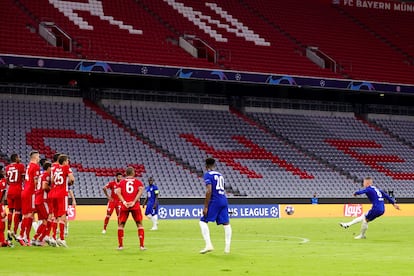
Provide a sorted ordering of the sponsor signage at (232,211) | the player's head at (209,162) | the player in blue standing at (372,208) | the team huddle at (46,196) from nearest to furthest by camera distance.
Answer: the player's head at (209,162), the team huddle at (46,196), the player in blue standing at (372,208), the sponsor signage at (232,211)

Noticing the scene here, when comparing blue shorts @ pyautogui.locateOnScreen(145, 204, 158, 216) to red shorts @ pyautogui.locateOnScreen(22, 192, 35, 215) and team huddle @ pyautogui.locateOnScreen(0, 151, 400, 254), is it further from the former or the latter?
red shorts @ pyautogui.locateOnScreen(22, 192, 35, 215)

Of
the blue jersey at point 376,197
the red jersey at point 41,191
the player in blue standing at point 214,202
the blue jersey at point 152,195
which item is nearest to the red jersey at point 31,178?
the red jersey at point 41,191

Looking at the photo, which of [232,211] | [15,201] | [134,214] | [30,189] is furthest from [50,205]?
[232,211]

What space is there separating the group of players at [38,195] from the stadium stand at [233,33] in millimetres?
32484

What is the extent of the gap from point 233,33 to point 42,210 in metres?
45.9

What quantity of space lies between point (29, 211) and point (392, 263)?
10.4 meters

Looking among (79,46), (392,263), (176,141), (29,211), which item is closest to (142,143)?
(176,141)

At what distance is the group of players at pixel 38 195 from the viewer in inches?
1001

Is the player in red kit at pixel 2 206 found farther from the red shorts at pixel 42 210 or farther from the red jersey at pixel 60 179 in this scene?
the red jersey at pixel 60 179

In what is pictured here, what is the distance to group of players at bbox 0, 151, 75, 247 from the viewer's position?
25.4 m

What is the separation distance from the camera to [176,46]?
6694cm

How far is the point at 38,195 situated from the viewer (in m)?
26.2

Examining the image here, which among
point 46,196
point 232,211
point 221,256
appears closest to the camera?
point 221,256

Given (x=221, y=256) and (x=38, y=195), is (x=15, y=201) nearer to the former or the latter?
(x=38, y=195)
